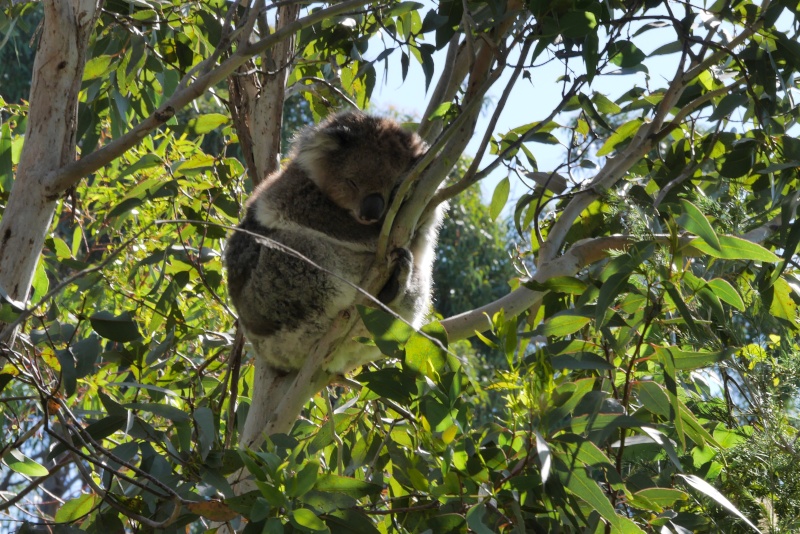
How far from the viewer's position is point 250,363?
324 cm

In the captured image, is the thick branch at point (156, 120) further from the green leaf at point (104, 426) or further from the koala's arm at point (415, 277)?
the koala's arm at point (415, 277)

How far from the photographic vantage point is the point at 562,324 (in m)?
1.87

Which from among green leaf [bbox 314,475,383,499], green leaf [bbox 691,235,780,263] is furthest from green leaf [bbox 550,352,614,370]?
green leaf [bbox 314,475,383,499]

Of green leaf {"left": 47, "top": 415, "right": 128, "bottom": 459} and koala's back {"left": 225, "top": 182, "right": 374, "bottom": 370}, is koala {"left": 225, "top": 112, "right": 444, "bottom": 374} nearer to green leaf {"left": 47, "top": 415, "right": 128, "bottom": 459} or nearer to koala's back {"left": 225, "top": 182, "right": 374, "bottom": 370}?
koala's back {"left": 225, "top": 182, "right": 374, "bottom": 370}

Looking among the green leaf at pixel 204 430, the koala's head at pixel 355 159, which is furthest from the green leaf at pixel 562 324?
the koala's head at pixel 355 159

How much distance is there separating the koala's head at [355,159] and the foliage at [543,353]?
10.2 inches

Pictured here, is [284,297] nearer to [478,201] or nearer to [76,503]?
[76,503]

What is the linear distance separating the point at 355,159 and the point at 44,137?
3.85 ft

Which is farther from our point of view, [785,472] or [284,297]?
[284,297]

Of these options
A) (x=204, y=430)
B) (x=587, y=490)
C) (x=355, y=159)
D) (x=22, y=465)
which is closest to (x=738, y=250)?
(x=587, y=490)

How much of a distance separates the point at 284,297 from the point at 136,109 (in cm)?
95

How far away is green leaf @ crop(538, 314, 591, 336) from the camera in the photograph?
6.07 ft

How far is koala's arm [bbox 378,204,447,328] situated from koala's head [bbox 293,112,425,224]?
0.18 metres

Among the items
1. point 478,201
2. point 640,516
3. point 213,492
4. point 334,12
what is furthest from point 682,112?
point 478,201
